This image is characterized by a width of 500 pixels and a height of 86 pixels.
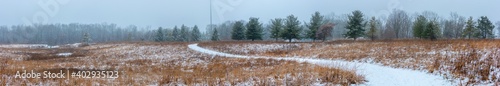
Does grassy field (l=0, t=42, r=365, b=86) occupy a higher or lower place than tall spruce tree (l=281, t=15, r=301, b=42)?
lower

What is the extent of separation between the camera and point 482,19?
52406 mm

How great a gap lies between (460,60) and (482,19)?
5006cm

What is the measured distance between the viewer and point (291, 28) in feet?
174

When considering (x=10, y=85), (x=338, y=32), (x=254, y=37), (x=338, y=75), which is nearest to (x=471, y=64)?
(x=338, y=75)

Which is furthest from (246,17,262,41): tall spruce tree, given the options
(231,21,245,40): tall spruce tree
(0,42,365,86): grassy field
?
(0,42,365,86): grassy field

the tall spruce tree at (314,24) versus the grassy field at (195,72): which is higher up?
the tall spruce tree at (314,24)

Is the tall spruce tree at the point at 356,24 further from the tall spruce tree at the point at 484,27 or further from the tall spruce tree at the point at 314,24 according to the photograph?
the tall spruce tree at the point at 484,27

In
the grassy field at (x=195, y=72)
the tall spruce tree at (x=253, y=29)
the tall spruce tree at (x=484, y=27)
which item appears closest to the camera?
the grassy field at (x=195, y=72)

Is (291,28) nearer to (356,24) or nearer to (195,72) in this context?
(356,24)

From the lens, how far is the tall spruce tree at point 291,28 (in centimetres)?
5269

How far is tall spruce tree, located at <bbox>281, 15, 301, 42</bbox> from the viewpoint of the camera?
2074 inches

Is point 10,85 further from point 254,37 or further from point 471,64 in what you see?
point 254,37

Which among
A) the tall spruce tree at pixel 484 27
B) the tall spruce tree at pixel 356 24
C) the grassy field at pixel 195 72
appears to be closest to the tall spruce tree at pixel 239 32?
the tall spruce tree at pixel 356 24

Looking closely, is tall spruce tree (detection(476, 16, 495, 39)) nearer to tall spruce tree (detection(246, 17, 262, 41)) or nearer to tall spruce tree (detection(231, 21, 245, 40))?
tall spruce tree (detection(246, 17, 262, 41))
